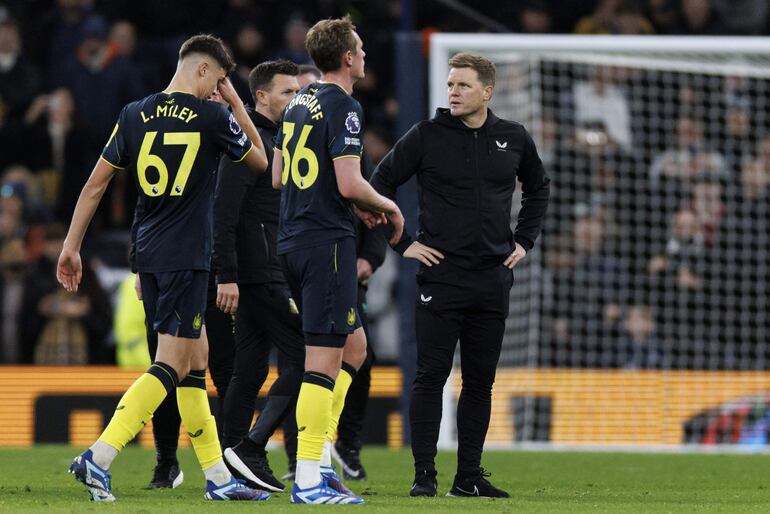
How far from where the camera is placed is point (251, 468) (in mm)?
7277

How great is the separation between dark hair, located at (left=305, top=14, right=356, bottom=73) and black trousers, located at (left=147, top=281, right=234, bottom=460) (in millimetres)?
1580

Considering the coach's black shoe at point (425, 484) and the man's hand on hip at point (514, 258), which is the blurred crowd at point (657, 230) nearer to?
the man's hand on hip at point (514, 258)

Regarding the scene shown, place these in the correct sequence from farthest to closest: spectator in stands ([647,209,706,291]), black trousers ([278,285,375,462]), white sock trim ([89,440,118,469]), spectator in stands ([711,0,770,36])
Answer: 1. spectator in stands ([711,0,770,36])
2. spectator in stands ([647,209,706,291])
3. black trousers ([278,285,375,462])
4. white sock trim ([89,440,118,469])

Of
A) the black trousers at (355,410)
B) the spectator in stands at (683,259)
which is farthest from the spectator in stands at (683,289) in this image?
the black trousers at (355,410)

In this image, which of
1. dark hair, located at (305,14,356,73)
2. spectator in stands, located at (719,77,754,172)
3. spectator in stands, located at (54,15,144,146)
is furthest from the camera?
spectator in stands, located at (54,15,144,146)

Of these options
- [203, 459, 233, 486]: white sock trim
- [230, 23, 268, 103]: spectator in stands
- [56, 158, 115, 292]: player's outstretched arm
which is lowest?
[203, 459, 233, 486]: white sock trim

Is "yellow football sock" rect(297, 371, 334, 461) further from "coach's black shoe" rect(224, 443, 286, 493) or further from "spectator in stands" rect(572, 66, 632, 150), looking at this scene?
"spectator in stands" rect(572, 66, 632, 150)

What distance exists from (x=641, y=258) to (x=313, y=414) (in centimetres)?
740

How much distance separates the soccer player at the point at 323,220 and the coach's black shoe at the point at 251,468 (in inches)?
25.7

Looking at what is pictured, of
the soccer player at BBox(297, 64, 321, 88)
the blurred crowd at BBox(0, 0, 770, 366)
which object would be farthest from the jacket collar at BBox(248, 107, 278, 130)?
the blurred crowd at BBox(0, 0, 770, 366)

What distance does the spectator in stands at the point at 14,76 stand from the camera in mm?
14352

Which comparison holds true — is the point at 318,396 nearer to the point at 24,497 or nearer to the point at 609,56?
the point at 24,497

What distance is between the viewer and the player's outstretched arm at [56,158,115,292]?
257 inches

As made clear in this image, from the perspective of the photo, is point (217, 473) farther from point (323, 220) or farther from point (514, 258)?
point (514, 258)
